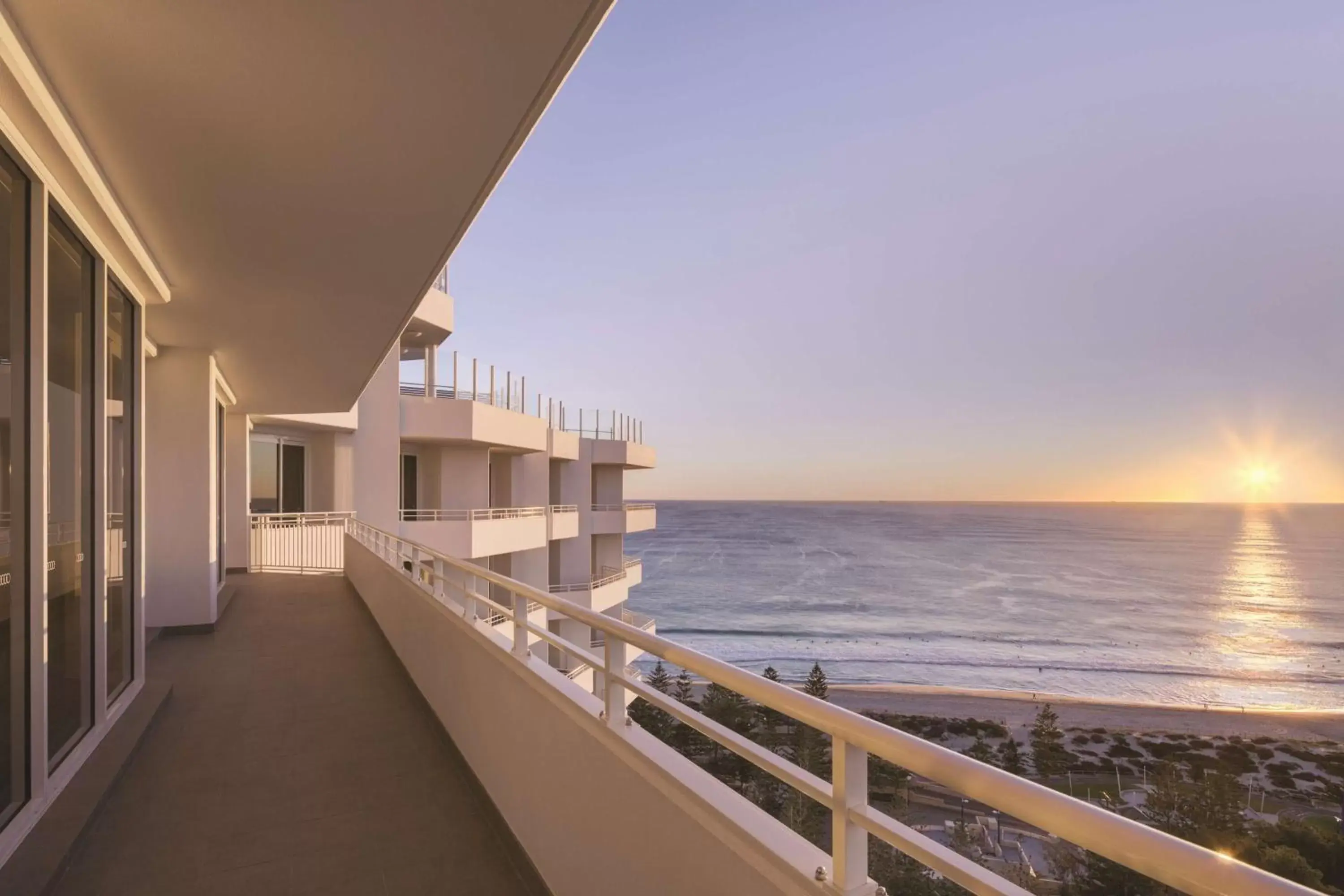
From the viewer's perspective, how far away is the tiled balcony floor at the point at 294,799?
3.51 metres

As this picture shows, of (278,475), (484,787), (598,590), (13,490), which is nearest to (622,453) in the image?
(598,590)

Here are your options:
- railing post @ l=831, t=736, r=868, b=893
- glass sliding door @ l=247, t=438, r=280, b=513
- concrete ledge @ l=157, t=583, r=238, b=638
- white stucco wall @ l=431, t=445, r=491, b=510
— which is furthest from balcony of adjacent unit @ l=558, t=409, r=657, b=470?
railing post @ l=831, t=736, r=868, b=893

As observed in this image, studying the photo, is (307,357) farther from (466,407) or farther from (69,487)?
(466,407)

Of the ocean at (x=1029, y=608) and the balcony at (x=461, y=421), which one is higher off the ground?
the balcony at (x=461, y=421)

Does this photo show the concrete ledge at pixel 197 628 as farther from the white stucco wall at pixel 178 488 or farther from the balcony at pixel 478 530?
the balcony at pixel 478 530

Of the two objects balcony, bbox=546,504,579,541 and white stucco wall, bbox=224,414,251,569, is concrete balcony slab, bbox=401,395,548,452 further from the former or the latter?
white stucco wall, bbox=224,414,251,569

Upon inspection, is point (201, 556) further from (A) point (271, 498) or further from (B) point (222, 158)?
(A) point (271, 498)

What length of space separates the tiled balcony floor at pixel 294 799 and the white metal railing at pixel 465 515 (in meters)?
11.8

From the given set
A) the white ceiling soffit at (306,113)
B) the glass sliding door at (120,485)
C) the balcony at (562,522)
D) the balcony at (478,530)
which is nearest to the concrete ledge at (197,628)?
the glass sliding door at (120,485)

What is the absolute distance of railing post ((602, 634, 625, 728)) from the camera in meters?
2.75

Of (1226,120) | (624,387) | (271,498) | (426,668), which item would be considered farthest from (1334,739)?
(624,387)

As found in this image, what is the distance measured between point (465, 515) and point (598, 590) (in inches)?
270

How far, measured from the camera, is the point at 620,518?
2884 cm

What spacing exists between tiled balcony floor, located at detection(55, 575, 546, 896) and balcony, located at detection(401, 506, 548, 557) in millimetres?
10030
